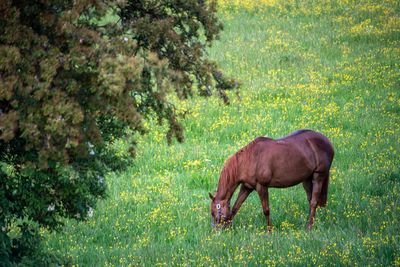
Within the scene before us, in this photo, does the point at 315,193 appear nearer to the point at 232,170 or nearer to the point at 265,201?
the point at 265,201

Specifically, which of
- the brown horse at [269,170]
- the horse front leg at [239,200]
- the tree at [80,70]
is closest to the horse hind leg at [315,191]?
A: the brown horse at [269,170]

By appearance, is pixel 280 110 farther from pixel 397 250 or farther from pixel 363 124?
pixel 397 250

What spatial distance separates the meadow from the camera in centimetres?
1195

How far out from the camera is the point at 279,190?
15867 mm

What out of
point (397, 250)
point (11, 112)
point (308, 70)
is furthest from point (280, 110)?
point (11, 112)

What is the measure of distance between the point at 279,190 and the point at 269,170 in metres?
2.60

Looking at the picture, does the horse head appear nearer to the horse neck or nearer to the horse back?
the horse neck

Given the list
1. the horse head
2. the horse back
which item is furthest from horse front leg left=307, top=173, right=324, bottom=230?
the horse head

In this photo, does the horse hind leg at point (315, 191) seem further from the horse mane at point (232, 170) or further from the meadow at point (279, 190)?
the horse mane at point (232, 170)

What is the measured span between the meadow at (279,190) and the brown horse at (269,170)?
460 millimetres

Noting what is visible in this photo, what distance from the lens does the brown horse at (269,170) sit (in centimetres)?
1343

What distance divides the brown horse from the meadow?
1.51 ft

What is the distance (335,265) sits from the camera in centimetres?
1052

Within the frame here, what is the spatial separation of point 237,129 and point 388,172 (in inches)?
231
